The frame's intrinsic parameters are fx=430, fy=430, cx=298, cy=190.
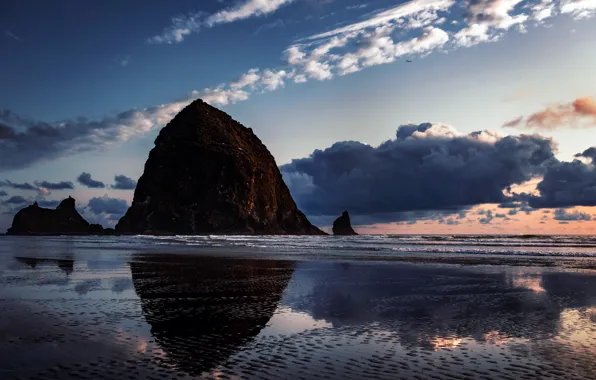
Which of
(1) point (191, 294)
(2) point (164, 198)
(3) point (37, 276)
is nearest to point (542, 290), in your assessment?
(1) point (191, 294)

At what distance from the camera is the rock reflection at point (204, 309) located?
8.84 m

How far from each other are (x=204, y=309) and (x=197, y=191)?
17241cm

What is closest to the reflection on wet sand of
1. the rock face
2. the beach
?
the beach

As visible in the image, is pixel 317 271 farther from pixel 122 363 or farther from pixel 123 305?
pixel 122 363

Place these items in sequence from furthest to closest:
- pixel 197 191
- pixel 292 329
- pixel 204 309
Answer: pixel 197 191 < pixel 204 309 < pixel 292 329

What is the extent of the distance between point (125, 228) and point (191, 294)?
174 m

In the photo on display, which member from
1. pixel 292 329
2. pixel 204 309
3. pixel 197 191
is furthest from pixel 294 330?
pixel 197 191

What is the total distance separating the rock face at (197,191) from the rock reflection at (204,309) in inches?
5991

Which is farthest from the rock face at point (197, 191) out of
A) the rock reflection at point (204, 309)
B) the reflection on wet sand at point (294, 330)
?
the reflection on wet sand at point (294, 330)

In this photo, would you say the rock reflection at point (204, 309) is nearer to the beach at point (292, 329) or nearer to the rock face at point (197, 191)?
the beach at point (292, 329)

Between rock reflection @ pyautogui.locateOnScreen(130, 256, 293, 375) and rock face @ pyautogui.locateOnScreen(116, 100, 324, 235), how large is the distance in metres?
152

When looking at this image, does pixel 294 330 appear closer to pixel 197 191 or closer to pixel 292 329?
pixel 292 329

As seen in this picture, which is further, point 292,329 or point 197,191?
point 197,191

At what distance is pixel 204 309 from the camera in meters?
13.7
